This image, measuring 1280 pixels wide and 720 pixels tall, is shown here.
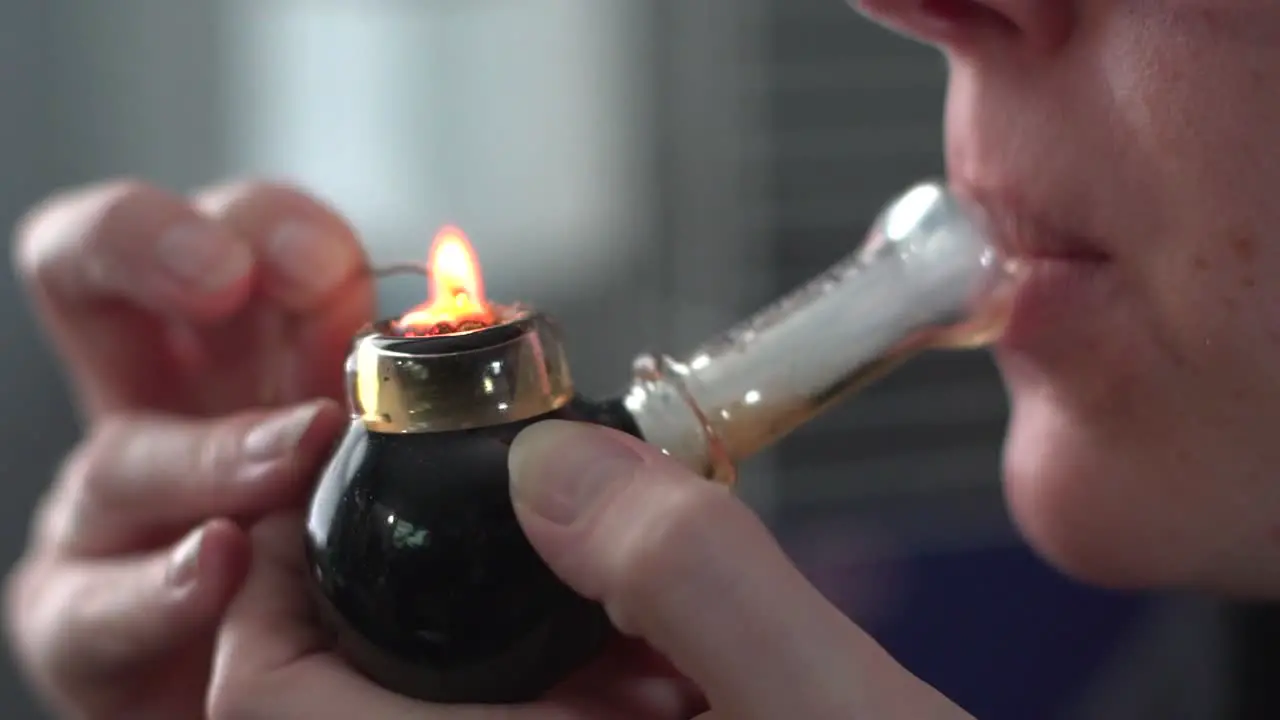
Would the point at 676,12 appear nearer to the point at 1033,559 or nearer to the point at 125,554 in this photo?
the point at 1033,559

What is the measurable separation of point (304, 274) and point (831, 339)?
226mm

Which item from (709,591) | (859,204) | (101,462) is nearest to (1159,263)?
(709,591)

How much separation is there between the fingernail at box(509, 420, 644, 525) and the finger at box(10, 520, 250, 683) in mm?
137

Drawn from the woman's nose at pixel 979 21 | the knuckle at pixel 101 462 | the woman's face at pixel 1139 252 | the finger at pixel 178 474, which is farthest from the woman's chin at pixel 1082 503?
the knuckle at pixel 101 462

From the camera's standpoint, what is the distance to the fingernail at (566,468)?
0.26m

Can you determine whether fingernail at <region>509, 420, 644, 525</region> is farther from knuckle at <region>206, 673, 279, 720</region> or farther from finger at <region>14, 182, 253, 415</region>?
finger at <region>14, 182, 253, 415</region>

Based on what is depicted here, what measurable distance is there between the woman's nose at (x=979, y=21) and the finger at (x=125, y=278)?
0.26 m

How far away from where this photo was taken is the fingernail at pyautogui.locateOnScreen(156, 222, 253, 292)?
0.44 m

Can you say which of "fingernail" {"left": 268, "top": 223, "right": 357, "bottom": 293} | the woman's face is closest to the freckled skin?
the woman's face

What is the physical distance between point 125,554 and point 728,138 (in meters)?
0.75

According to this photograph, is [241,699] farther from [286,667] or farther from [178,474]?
[178,474]

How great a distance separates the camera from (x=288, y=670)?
30 cm

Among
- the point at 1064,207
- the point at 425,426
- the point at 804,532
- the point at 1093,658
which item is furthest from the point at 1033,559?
the point at 425,426

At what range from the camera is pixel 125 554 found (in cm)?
46
